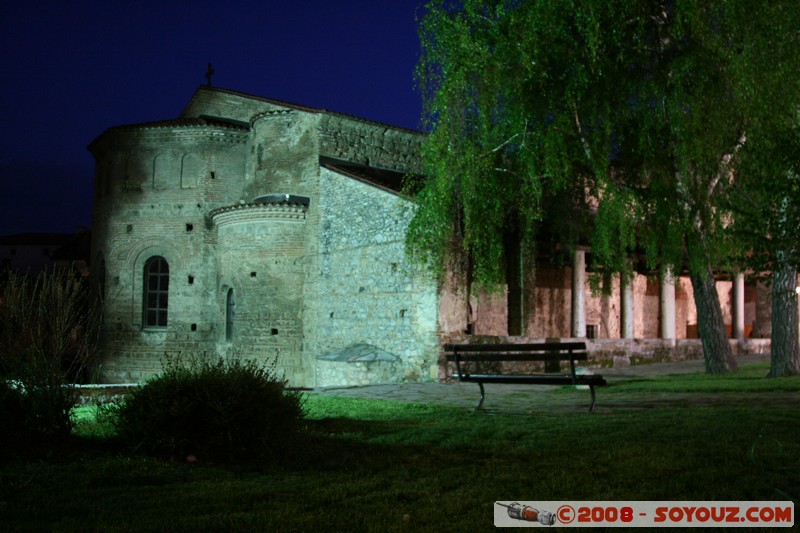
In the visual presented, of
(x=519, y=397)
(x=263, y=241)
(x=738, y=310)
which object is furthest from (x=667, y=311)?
(x=519, y=397)

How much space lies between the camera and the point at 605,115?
1015cm

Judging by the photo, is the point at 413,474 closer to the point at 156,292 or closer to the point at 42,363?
the point at 42,363

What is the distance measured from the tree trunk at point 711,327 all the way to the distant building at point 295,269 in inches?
133

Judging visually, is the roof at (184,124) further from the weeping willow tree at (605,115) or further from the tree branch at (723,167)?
the tree branch at (723,167)

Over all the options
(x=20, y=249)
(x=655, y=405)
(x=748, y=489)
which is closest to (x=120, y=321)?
(x=655, y=405)

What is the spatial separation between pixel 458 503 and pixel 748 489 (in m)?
1.64

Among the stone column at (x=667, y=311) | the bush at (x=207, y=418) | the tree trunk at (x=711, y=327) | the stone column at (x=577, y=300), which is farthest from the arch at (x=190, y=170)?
the bush at (x=207, y=418)

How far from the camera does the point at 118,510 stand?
12.2 feet

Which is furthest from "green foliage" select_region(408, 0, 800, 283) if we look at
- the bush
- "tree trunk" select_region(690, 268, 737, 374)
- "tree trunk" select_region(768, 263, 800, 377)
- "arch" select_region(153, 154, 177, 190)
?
"arch" select_region(153, 154, 177, 190)

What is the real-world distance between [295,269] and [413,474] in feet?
42.7

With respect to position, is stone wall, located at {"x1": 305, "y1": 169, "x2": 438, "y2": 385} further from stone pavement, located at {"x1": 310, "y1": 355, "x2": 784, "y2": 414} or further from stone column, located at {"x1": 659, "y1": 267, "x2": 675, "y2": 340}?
stone column, located at {"x1": 659, "y1": 267, "x2": 675, "y2": 340}

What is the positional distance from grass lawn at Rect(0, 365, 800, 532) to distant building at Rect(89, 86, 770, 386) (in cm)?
711

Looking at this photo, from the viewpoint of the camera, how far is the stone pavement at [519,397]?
26.3 ft

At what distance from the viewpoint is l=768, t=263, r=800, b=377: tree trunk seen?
1099 cm
